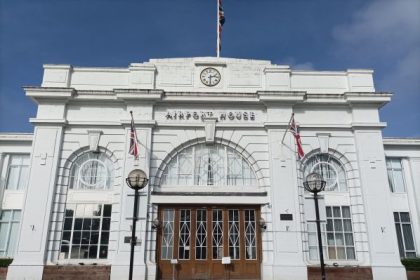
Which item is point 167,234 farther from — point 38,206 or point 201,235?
point 38,206

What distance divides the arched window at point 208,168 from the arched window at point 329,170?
2.81 meters

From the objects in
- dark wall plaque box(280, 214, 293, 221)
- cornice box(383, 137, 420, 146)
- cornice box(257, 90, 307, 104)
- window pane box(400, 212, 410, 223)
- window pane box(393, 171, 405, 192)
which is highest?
cornice box(257, 90, 307, 104)

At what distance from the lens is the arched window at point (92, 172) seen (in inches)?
633

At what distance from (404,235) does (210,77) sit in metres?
12.2

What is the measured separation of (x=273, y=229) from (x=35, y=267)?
388 inches

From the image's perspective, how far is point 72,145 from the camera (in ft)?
53.6

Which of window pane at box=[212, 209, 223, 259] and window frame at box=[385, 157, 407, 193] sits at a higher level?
window frame at box=[385, 157, 407, 193]

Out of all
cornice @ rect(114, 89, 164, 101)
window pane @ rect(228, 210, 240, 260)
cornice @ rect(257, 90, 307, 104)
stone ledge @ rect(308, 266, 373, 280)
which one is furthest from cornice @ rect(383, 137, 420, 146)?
cornice @ rect(114, 89, 164, 101)

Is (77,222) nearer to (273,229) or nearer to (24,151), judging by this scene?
(24,151)

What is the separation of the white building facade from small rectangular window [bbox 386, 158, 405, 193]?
0.36 ft

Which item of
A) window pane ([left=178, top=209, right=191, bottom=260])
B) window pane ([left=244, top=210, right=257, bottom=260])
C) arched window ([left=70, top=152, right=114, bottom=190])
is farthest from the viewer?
arched window ([left=70, top=152, right=114, bottom=190])

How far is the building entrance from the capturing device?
14.9 meters

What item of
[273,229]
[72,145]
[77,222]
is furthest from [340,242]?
[72,145]

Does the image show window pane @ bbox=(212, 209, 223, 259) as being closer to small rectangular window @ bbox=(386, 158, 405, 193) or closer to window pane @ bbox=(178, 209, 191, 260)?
window pane @ bbox=(178, 209, 191, 260)
